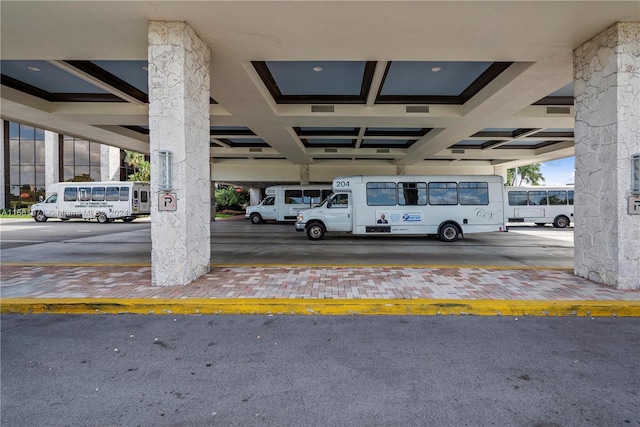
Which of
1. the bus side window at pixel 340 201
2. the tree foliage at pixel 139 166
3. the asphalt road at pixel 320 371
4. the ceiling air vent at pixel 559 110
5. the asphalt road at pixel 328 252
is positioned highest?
the tree foliage at pixel 139 166

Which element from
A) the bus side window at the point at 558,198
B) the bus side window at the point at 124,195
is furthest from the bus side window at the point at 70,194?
the bus side window at the point at 558,198

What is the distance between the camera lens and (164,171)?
6.19m

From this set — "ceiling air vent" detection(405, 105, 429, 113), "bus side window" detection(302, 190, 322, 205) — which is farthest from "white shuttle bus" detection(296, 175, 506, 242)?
"bus side window" detection(302, 190, 322, 205)

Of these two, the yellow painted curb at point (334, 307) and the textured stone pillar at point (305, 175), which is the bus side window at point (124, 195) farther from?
the yellow painted curb at point (334, 307)

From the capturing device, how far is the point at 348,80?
33.8ft

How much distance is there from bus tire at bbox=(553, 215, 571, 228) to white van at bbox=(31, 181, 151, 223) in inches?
1093

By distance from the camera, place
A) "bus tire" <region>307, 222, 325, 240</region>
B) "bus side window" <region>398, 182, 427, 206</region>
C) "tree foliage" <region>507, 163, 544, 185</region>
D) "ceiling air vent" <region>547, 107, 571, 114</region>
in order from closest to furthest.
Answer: "ceiling air vent" <region>547, 107, 571, 114</region> → "bus side window" <region>398, 182, 427, 206</region> → "bus tire" <region>307, 222, 325, 240</region> → "tree foliage" <region>507, 163, 544, 185</region>

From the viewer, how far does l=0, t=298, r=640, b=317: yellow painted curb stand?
510cm

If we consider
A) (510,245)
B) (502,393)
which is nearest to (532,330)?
(502,393)

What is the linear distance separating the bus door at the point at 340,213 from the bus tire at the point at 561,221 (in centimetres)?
1472

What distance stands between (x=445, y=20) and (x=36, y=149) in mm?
43943

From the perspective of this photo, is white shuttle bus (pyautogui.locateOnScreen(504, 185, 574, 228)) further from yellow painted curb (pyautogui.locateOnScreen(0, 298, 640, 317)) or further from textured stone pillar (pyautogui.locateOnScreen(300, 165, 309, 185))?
yellow painted curb (pyautogui.locateOnScreen(0, 298, 640, 317))

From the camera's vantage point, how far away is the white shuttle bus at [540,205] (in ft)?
67.5

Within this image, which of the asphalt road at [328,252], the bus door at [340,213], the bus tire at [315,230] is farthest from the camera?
the bus tire at [315,230]
